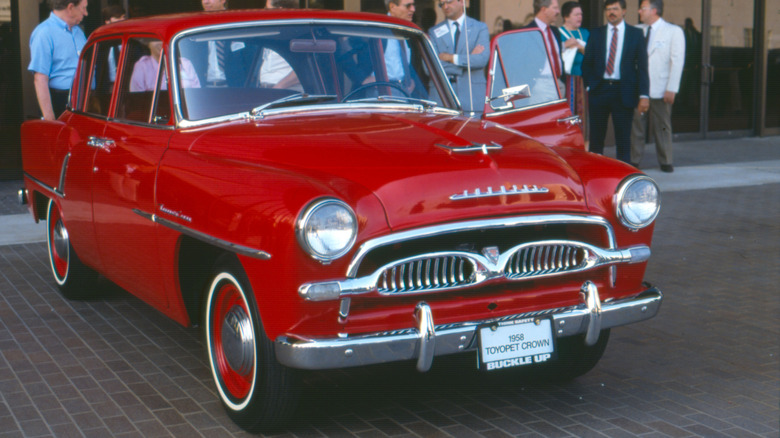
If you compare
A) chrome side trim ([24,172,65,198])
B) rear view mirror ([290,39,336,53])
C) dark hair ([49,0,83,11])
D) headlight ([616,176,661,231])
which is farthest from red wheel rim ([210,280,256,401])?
dark hair ([49,0,83,11])

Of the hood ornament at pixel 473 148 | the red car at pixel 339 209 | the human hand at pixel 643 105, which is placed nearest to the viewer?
the red car at pixel 339 209

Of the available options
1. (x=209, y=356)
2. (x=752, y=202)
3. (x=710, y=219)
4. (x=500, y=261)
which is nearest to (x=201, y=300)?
(x=209, y=356)

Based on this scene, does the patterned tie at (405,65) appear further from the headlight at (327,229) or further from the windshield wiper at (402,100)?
the headlight at (327,229)

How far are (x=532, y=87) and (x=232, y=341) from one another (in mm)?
2671

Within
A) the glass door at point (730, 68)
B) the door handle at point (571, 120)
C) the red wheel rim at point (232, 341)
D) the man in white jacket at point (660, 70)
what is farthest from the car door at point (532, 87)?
the glass door at point (730, 68)

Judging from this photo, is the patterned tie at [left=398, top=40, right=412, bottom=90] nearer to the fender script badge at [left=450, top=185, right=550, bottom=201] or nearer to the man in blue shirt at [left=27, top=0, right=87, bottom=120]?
the fender script badge at [left=450, top=185, right=550, bottom=201]

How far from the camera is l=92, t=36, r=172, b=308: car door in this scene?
4749 millimetres

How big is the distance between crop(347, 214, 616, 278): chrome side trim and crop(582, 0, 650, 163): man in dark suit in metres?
7.33

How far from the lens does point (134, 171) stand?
4.88m

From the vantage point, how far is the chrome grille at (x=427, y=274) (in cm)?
374

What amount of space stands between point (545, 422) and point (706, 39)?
14302 millimetres

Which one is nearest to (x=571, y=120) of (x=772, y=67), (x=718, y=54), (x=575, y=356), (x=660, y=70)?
(x=575, y=356)

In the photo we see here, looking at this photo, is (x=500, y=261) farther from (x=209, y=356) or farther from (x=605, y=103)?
(x=605, y=103)

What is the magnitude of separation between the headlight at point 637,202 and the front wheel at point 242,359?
5.00 feet
